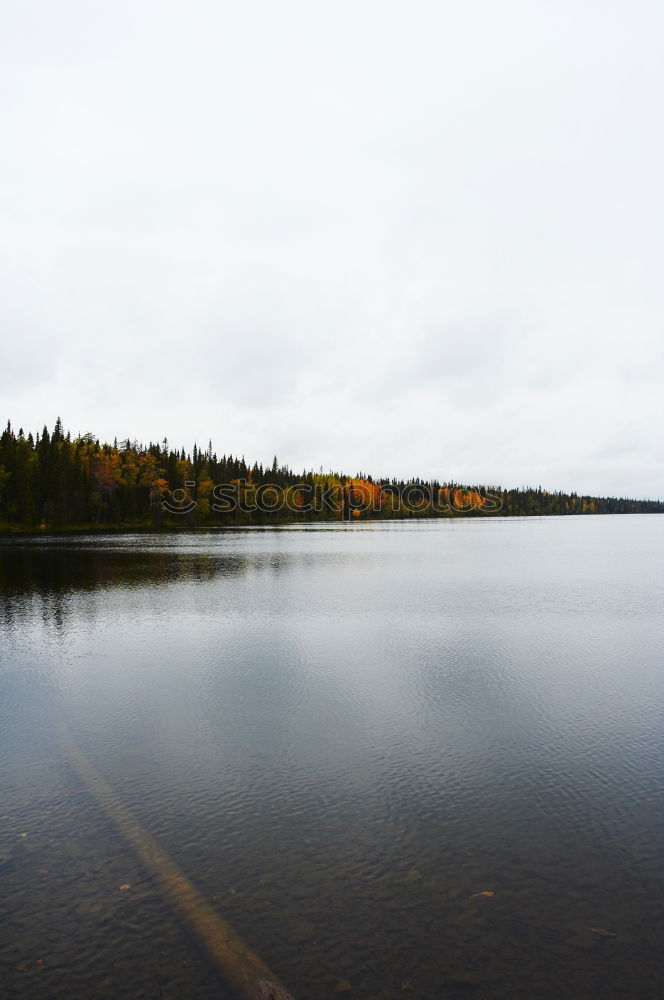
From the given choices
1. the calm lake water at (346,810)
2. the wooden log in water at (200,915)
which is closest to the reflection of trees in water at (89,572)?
the calm lake water at (346,810)

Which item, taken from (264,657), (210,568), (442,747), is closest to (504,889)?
(442,747)

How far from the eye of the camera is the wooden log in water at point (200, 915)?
594cm

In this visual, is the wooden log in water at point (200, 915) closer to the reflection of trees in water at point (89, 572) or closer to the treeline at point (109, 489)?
the reflection of trees in water at point (89, 572)

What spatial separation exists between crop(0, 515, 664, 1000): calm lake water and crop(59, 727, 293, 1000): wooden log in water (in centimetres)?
13

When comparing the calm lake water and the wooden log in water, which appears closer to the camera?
the wooden log in water

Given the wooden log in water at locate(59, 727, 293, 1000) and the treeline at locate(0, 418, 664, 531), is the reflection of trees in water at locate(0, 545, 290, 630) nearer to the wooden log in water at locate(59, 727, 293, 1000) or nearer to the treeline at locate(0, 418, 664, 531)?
the wooden log in water at locate(59, 727, 293, 1000)

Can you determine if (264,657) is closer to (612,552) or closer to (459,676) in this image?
(459,676)

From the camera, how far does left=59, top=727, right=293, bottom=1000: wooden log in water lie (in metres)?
5.94

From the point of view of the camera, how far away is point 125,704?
14.8 metres

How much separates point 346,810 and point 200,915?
3.10 m

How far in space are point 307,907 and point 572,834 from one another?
14.1 ft

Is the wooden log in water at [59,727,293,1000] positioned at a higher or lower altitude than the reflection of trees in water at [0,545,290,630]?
higher

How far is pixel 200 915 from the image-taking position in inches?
273

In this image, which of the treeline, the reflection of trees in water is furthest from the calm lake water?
the treeline
